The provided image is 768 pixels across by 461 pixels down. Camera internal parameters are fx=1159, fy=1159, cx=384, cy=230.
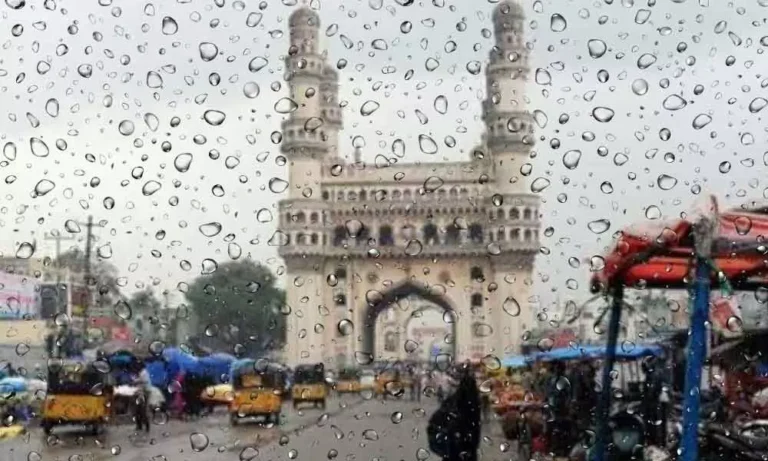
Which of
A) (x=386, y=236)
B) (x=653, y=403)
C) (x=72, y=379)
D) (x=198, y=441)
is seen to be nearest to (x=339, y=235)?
(x=386, y=236)

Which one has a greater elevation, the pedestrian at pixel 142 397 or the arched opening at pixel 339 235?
the arched opening at pixel 339 235

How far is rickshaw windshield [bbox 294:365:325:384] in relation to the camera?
10.4 meters

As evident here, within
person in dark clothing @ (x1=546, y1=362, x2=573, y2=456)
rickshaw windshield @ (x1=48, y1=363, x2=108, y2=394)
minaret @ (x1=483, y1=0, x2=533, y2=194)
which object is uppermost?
minaret @ (x1=483, y1=0, x2=533, y2=194)

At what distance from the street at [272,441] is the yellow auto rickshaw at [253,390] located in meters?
0.18

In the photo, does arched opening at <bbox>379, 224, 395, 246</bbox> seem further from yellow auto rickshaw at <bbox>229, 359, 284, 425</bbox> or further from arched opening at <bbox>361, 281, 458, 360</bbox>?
yellow auto rickshaw at <bbox>229, 359, 284, 425</bbox>

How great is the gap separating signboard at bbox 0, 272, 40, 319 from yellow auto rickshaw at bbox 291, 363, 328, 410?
268 centimetres

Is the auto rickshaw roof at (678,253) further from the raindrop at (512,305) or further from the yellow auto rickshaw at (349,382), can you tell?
the yellow auto rickshaw at (349,382)

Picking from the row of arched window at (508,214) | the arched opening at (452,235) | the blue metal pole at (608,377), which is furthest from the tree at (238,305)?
the blue metal pole at (608,377)

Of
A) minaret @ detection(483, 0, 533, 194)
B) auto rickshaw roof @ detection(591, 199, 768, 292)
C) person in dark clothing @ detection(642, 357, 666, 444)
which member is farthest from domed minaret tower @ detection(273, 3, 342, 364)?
person in dark clothing @ detection(642, 357, 666, 444)

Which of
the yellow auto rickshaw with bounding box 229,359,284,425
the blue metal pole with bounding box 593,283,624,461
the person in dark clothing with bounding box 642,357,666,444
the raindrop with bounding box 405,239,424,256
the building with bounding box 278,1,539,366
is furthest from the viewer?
the yellow auto rickshaw with bounding box 229,359,284,425

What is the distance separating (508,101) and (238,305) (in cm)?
219

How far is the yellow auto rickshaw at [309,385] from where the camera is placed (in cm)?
1039

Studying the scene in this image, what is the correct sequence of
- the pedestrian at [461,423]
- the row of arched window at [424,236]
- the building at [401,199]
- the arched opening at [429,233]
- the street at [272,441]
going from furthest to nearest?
the arched opening at [429,233] → the street at [272,441] → the row of arched window at [424,236] → the building at [401,199] → the pedestrian at [461,423]

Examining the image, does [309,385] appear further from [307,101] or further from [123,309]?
[307,101]
